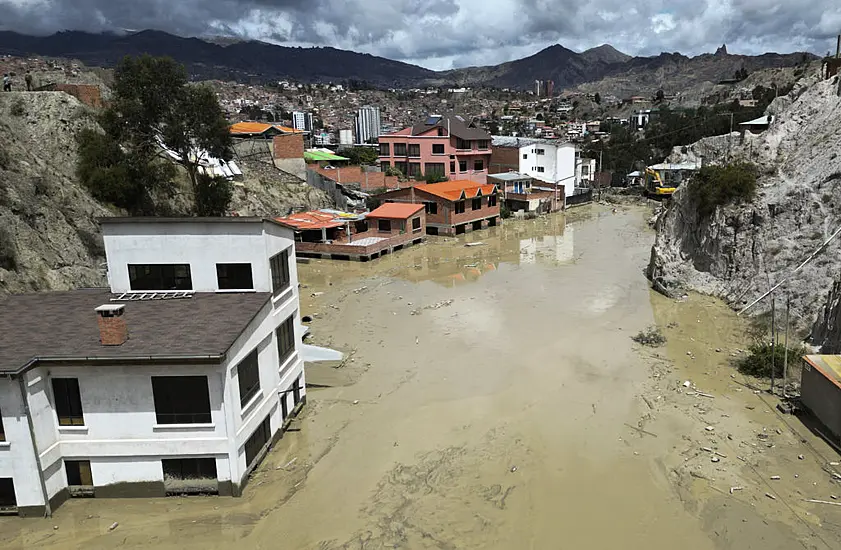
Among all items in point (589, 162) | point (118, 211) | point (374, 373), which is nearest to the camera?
point (374, 373)

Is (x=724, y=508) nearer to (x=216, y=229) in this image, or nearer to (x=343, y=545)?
(x=343, y=545)

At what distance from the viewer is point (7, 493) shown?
1309 centimetres

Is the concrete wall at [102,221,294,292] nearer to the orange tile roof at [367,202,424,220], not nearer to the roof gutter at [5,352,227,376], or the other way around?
the roof gutter at [5,352,227,376]

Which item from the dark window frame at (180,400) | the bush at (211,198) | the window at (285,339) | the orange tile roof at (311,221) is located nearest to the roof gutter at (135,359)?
the dark window frame at (180,400)

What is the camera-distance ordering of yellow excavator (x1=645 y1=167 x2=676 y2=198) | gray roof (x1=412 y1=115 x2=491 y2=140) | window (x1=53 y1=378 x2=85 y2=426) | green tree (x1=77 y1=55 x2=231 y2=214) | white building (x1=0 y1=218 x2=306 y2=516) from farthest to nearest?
yellow excavator (x1=645 y1=167 x2=676 y2=198), gray roof (x1=412 y1=115 x2=491 y2=140), green tree (x1=77 y1=55 x2=231 y2=214), window (x1=53 y1=378 x2=85 y2=426), white building (x1=0 y1=218 x2=306 y2=516)

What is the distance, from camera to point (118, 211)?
31.9 m

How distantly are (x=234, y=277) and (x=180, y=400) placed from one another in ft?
13.3

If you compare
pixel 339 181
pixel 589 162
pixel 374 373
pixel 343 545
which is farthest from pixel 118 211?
pixel 589 162

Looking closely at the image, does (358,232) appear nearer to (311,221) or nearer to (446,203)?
(311,221)

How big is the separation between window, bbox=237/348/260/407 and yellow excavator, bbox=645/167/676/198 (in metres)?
66.1

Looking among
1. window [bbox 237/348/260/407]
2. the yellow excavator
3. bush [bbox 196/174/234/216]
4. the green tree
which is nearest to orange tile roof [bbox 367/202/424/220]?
bush [bbox 196/174/234/216]

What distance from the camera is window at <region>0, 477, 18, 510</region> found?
1295cm

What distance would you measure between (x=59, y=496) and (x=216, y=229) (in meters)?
7.30

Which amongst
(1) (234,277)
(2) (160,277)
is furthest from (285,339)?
(2) (160,277)
